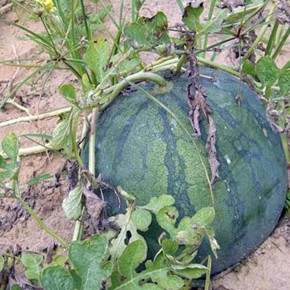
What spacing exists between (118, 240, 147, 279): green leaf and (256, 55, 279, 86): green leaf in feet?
1.92

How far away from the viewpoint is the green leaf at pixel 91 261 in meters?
1.45

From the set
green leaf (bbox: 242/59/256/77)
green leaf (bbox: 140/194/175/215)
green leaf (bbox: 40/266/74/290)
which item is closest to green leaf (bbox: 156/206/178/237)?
green leaf (bbox: 140/194/175/215)

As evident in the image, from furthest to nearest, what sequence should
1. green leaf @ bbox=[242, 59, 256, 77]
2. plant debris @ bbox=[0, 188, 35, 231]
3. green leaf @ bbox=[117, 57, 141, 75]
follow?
1. plant debris @ bbox=[0, 188, 35, 231]
2. green leaf @ bbox=[242, 59, 256, 77]
3. green leaf @ bbox=[117, 57, 141, 75]

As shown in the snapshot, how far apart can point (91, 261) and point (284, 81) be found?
2.33ft

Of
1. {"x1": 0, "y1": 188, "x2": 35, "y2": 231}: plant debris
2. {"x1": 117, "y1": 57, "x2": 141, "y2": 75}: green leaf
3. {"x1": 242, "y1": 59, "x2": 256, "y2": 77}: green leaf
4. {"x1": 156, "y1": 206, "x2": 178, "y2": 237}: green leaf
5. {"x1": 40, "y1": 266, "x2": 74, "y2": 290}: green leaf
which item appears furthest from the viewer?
{"x1": 0, "y1": 188, "x2": 35, "y2": 231}: plant debris

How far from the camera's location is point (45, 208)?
2109 mm

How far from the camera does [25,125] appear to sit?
8.07 feet

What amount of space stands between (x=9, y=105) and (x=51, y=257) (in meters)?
0.89

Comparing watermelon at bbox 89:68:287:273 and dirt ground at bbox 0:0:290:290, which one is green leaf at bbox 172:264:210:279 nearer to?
watermelon at bbox 89:68:287:273

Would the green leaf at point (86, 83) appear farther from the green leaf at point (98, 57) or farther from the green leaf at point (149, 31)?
the green leaf at point (149, 31)

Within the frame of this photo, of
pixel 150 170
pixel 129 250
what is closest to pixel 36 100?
pixel 150 170

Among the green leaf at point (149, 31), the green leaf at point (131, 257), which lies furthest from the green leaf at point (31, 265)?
the green leaf at point (149, 31)

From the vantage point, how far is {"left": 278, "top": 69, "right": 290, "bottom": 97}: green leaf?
5.54ft

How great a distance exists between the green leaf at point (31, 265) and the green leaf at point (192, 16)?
2.42 feet
